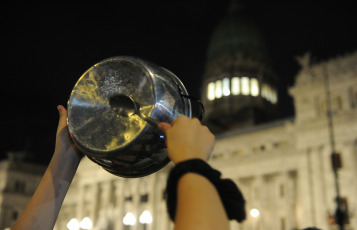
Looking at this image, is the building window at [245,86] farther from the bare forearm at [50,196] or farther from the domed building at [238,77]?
the bare forearm at [50,196]

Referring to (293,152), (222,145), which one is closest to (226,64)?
(222,145)

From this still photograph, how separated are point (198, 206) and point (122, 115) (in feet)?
3.14

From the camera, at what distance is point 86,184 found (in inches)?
2329

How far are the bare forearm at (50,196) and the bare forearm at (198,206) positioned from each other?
51.0 inches

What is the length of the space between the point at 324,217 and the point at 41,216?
34767 mm

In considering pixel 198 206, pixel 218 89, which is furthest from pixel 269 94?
pixel 198 206

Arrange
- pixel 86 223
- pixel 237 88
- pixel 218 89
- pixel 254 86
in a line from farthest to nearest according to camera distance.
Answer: pixel 218 89, pixel 254 86, pixel 237 88, pixel 86 223

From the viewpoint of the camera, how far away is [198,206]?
5.38 ft

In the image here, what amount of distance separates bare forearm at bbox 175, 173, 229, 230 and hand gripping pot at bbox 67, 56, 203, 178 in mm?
715

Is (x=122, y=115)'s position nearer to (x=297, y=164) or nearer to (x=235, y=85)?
(x=297, y=164)

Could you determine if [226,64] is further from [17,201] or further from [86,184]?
[17,201]

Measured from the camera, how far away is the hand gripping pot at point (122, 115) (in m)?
2.39

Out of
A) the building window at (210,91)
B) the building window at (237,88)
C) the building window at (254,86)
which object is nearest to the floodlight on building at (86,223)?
the building window at (237,88)

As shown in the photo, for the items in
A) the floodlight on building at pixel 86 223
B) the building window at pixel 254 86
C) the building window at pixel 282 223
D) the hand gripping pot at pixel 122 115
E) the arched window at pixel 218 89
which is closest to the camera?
the hand gripping pot at pixel 122 115
